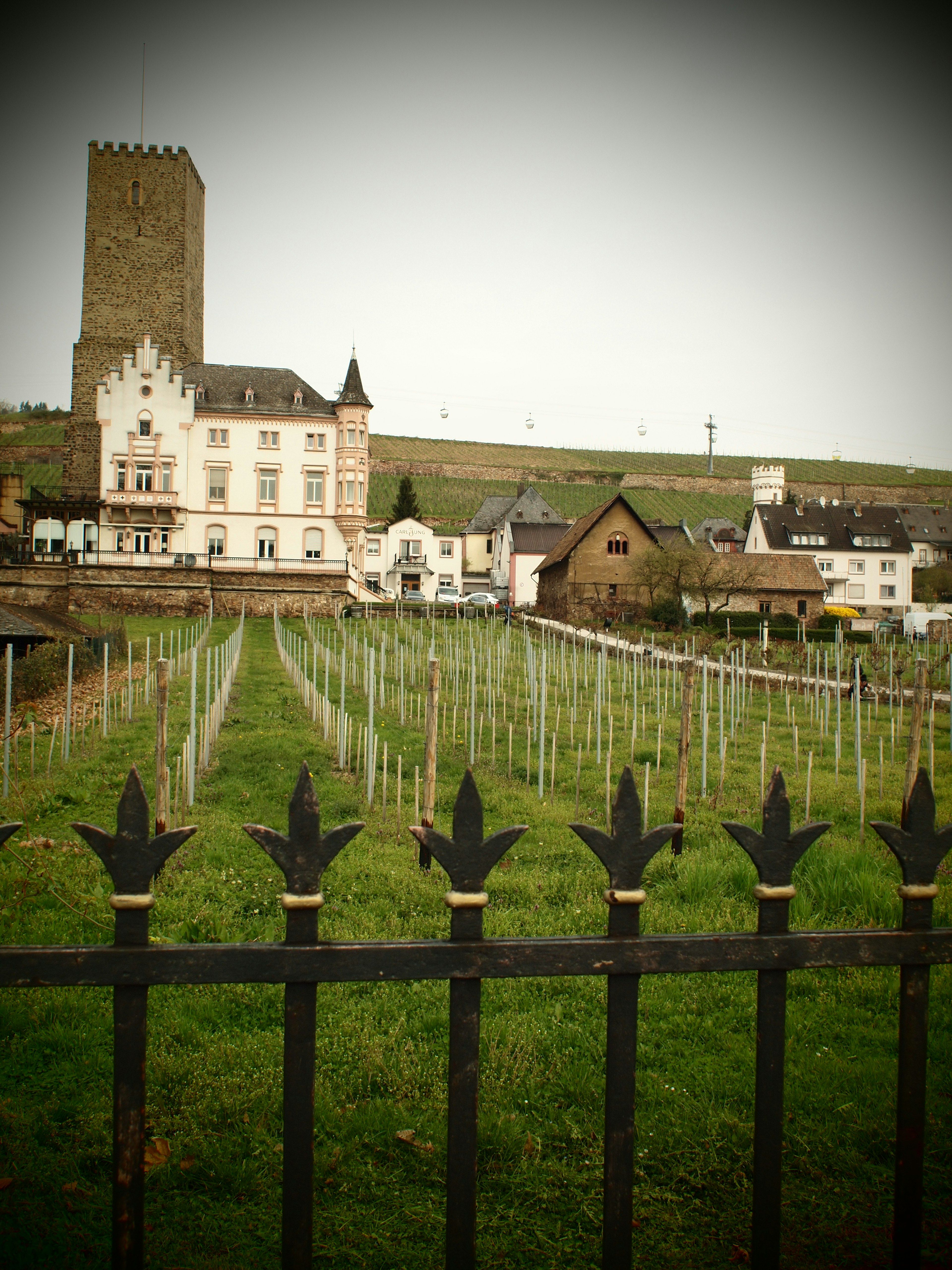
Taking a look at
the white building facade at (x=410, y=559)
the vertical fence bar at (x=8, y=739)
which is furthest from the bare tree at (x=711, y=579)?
the vertical fence bar at (x=8, y=739)

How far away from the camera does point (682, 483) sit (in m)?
117

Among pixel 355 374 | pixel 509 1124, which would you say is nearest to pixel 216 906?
pixel 509 1124

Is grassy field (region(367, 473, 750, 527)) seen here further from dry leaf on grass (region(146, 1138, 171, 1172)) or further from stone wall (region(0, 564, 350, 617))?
dry leaf on grass (region(146, 1138, 171, 1172))

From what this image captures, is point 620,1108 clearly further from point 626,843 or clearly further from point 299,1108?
point 299,1108

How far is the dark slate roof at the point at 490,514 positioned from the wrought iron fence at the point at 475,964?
72.5m

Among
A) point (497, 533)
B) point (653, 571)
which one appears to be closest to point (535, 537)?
point (497, 533)

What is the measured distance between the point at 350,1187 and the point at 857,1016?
3210 mm

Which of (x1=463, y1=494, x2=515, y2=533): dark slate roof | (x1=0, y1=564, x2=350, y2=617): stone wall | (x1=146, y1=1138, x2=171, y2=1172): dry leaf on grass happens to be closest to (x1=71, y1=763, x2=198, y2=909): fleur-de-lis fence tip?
(x1=146, y1=1138, x2=171, y2=1172): dry leaf on grass

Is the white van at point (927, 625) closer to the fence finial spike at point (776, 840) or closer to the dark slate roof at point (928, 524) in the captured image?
the dark slate roof at point (928, 524)

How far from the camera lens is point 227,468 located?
163 feet

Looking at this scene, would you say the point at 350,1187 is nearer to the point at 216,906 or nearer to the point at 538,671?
the point at 216,906

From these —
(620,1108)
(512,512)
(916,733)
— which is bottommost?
(620,1108)

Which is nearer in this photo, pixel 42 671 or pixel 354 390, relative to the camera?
pixel 42 671

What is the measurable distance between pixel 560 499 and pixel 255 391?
5808 cm
